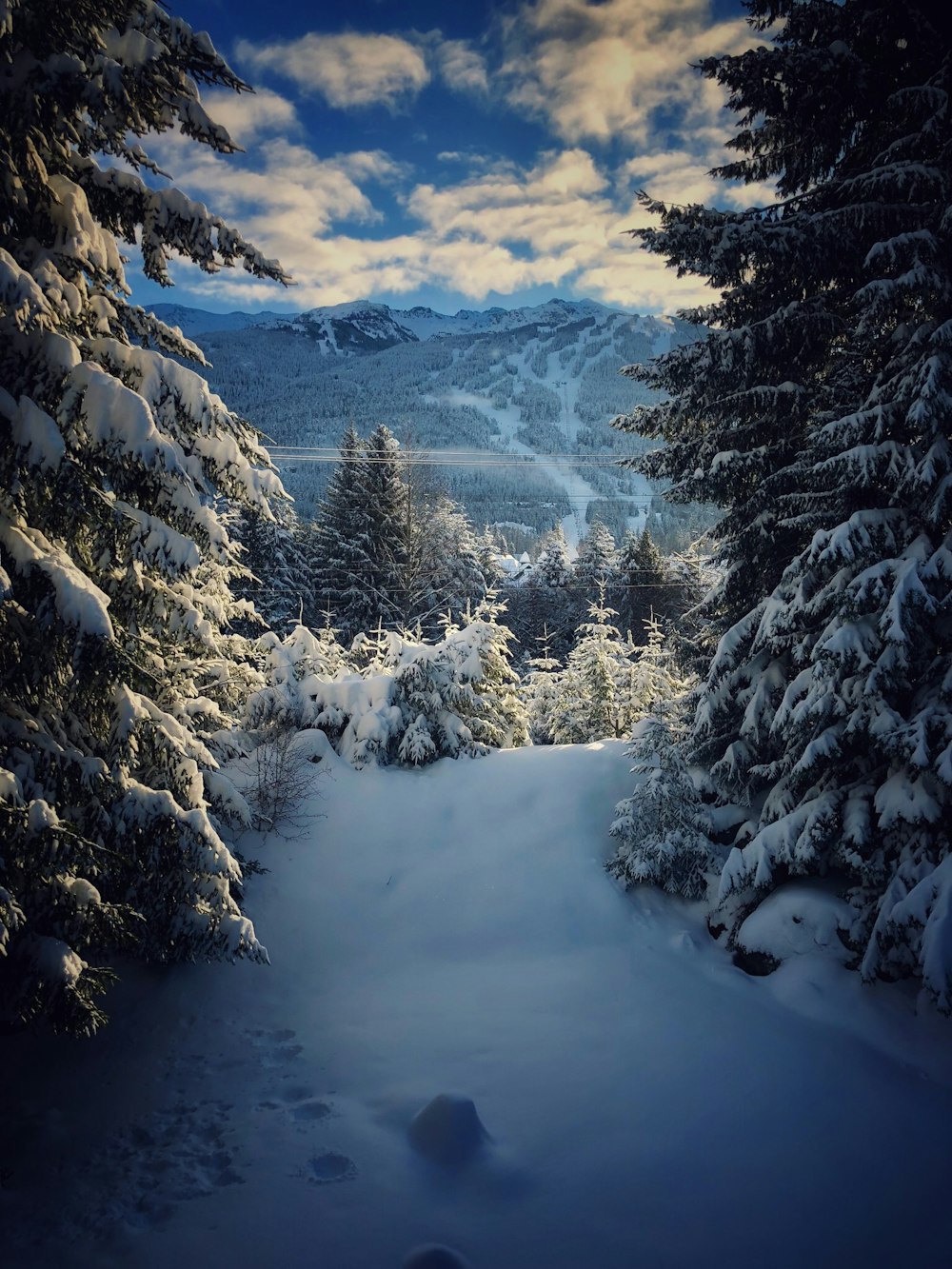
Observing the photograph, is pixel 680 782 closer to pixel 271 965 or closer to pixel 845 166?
pixel 271 965

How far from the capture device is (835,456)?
660cm

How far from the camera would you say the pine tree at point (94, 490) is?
12.7ft

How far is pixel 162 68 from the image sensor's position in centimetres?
414

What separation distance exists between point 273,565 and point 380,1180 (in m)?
25.9

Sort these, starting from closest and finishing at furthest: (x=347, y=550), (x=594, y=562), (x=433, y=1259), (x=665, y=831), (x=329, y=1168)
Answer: (x=433, y=1259) < (x=329, y=1168) < (x=665, y=831) < (x=347, y=550) < (x=594, y=562)

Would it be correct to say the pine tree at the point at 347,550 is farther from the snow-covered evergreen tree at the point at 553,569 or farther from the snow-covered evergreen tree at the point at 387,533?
the snow-covered evergreen tree at the point at 553,569

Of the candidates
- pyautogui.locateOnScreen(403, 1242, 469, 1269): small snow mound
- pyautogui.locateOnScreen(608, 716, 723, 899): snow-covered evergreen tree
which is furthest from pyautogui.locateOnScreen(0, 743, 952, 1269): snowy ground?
pyautogui.locateOnScreen(608, 716, 723, 899): snow-covered evergreen tree

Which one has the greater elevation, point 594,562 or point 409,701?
point 409,701

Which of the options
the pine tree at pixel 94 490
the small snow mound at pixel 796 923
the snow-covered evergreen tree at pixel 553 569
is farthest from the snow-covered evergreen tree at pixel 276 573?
the small snow mound at pixel 796 923

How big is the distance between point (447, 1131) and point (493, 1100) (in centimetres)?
72

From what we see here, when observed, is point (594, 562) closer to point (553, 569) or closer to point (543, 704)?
point (553, 569)

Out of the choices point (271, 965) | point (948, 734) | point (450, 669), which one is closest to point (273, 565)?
point (450, 669)


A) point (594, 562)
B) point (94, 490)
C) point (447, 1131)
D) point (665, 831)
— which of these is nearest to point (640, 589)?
point (594, 562)

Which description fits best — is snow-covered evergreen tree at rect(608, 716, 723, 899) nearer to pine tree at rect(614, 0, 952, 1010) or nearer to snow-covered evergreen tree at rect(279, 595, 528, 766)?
pine tree at rect(614, 0, 952, 1010)
